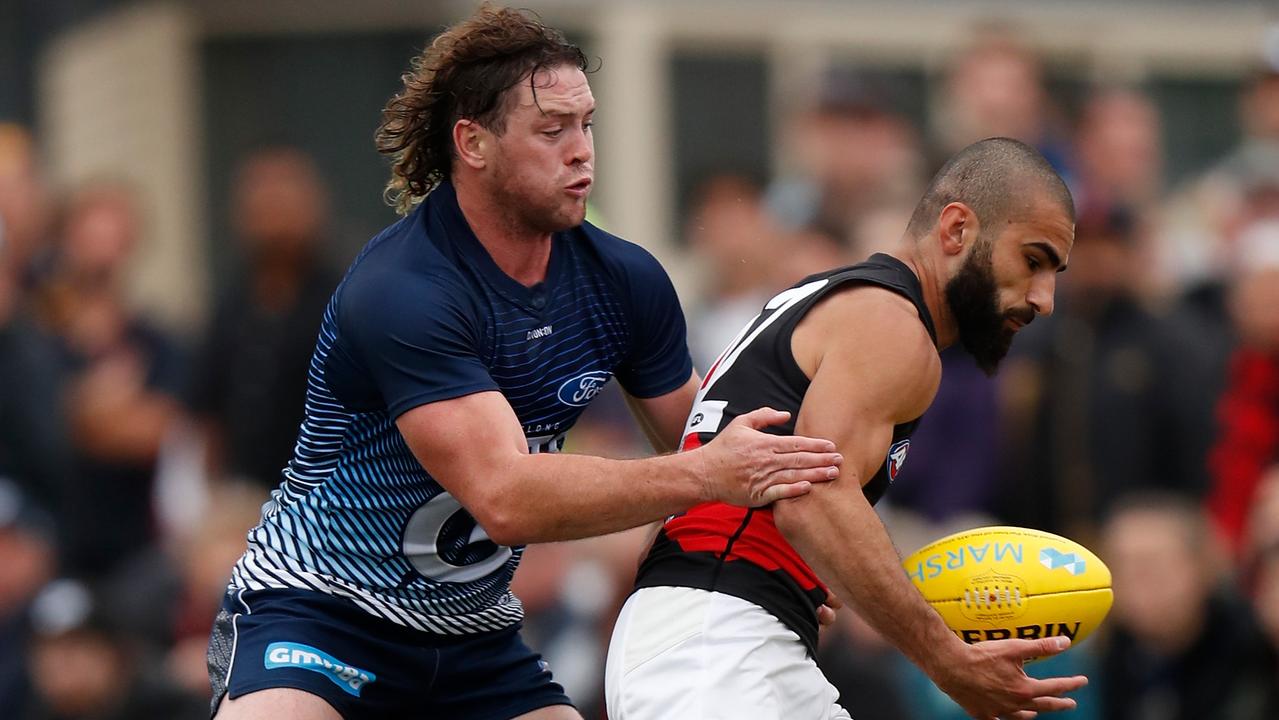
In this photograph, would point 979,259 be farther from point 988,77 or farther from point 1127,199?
point 1127,199

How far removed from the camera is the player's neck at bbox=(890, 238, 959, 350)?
547 centimetres

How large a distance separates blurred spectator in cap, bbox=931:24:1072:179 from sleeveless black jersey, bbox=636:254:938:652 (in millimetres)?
Result: 4388

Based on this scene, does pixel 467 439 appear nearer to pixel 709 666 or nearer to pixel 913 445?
pixel 709 666

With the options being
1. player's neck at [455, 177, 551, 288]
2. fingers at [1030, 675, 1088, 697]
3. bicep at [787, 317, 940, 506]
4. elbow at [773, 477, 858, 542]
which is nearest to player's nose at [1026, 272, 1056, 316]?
bicep at [787, 317, 940, 506]

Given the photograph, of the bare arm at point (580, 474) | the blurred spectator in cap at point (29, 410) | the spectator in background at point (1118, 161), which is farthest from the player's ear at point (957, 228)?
the blurred spectator in cap at point (29, 410)

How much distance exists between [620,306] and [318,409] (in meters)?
0.93

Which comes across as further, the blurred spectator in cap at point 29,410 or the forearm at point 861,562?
the blurred spectator in cap at point 29,410

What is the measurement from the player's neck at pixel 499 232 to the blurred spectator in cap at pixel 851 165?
3.99 metres

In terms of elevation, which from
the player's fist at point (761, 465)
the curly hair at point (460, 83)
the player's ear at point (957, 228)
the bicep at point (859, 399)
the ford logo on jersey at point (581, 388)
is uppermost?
the curly hair at point (460, 83)

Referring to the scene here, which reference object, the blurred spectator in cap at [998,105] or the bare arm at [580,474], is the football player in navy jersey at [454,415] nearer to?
the bare arm at [580,474]

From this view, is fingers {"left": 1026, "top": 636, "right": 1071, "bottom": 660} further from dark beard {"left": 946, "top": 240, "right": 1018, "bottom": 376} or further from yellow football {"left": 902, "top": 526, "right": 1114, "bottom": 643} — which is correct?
dark beard {"left": 946, "top": 240, "right": 1018, "bottom": 376}

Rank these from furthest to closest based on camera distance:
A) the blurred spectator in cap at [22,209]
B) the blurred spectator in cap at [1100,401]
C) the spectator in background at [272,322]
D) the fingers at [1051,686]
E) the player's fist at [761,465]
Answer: the blurred spectator in cap at [22,209] < the spectator in background at [272,322] < the blurred spectator in cap at [1100,401] < the fingers at [1051,686] < the player's fist at [761,465]

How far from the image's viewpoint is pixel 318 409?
568cm

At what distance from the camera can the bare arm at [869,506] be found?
5.13m
